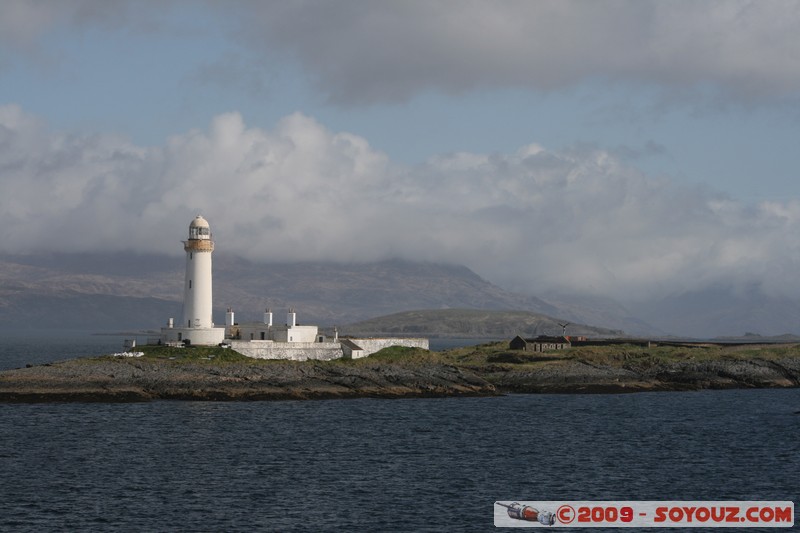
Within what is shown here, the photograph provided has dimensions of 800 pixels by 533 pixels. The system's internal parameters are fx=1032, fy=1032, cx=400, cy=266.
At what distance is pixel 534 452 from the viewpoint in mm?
62500

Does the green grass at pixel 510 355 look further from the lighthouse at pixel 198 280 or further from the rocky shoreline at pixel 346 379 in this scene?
the lighthouse at pixel 198 280

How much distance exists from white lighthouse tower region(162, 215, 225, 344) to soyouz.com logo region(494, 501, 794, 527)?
2218 inches

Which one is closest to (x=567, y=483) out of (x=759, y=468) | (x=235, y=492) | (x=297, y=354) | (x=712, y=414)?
(x=759, y=468)

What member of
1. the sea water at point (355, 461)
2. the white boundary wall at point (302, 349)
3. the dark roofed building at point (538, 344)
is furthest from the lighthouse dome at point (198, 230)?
the dark roofed building at point (538, 344)

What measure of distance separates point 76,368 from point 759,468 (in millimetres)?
55259

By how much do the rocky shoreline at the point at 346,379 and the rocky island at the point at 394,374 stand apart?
0.10 m

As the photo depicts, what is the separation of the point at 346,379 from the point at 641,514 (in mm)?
48072

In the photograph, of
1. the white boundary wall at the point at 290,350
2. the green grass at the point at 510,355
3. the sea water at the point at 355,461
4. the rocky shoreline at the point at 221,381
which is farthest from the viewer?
the white boundary wall at the point at 290,350

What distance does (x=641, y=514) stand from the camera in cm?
4588

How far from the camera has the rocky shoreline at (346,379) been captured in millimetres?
83625

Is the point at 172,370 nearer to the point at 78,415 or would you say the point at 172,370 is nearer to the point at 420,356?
the point at 78,415

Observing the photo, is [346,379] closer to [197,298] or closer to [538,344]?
[197,298]

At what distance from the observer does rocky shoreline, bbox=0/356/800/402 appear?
274 feet

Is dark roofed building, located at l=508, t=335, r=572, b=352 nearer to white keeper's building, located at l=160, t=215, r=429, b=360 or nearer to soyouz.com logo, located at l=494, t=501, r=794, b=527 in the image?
white keeper's building, located at l=160, t=215, r=429, b=360
